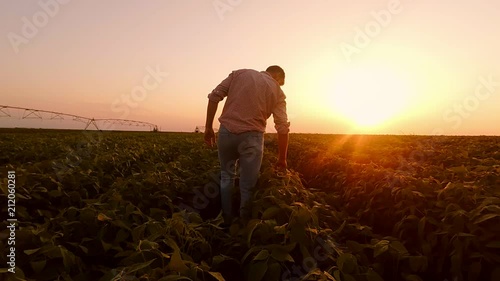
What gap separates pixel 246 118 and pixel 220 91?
516 mm

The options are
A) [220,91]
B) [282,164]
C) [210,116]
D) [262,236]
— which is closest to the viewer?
[262,236]

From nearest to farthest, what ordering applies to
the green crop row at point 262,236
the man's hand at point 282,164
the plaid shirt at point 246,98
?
the green crop row at point 262,236, the plaid shirt at point 246,98, the man's hand at point 282,164

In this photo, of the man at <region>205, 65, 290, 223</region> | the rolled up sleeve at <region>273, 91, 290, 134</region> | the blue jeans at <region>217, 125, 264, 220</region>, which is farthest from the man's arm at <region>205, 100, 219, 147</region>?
the rolled up sleeve at <region>273, 91, 290, 134</region>

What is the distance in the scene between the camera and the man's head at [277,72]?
→ 14.8 feet

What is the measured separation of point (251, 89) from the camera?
4.20m

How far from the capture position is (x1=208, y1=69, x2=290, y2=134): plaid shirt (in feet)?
13.8

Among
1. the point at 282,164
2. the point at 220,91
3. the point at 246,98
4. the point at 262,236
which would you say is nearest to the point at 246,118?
the point at 246,98

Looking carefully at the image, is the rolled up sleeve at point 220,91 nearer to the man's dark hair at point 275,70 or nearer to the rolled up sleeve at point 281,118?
the man's dark hair at point 275,70

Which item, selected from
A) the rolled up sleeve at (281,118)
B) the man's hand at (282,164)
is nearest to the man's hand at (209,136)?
the rolled up sleeve at (281,118)

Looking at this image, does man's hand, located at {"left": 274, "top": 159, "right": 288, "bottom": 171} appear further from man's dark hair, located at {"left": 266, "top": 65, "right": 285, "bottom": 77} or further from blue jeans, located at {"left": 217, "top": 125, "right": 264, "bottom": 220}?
man's dark hair, located at {"left": 266, "top": 65, "right": 285, "bottom": 77}

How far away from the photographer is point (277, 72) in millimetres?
4527

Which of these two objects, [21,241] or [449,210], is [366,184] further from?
[21,241]

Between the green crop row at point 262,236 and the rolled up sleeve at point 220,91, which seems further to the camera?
the rolled up sleeve at point 220,91

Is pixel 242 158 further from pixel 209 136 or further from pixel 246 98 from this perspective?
pixel 246 98
